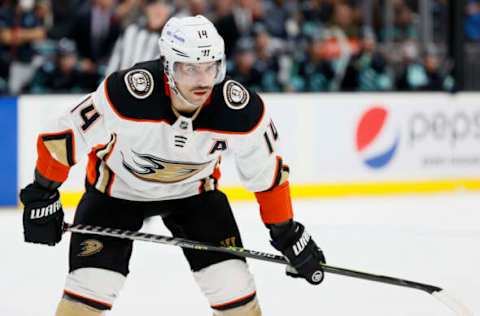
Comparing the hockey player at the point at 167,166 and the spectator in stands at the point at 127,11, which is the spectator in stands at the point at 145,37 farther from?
the hockey player at the point at 167,166

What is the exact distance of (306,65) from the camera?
24.0 feet

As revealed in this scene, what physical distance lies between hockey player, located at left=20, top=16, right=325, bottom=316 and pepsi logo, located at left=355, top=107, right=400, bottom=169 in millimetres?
3993

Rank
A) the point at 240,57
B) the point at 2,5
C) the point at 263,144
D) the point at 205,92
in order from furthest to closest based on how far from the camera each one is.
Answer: the point at 240,57 < the point at 2,5 < the point at 263,144 < the point at 205,92

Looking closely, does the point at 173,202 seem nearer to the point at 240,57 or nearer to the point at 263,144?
the point at 263,144

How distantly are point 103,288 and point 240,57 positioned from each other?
4.51 m

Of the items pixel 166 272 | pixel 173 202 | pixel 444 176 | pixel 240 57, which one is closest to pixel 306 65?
pixel 240 57

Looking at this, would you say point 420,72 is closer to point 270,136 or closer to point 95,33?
point 95,33

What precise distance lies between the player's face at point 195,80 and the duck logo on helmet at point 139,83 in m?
0.11

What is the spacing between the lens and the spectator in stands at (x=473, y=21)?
7.77m

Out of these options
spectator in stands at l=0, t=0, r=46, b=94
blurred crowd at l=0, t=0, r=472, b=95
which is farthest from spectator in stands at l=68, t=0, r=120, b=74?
spectator in stands at l=0, t=0, r=46, b=94

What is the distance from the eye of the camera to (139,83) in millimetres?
2480

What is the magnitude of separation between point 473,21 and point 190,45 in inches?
234

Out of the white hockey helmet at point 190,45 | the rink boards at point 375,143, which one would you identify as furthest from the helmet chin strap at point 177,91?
the rink boards at point 375,143

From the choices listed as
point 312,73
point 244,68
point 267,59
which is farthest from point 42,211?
point 312,73
